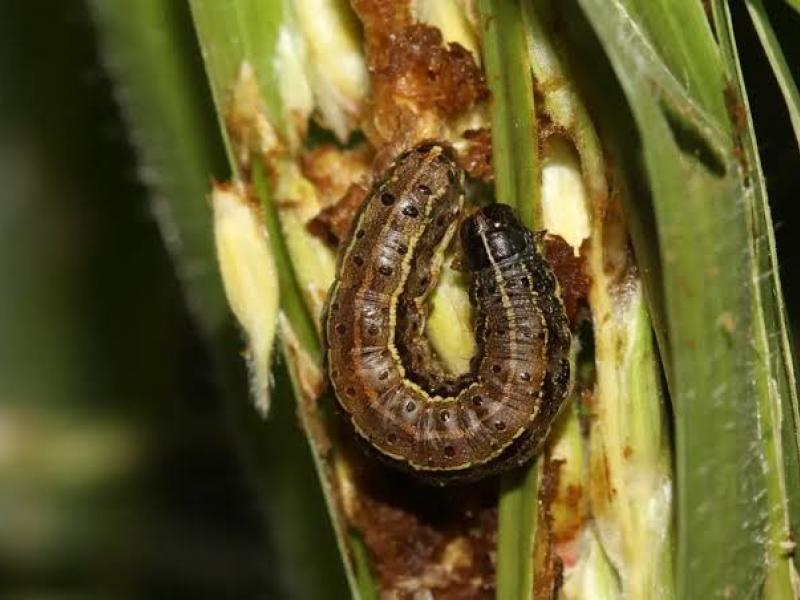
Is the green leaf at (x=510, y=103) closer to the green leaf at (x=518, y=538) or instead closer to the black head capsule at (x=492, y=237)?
the black head capsule at (x=492, y=237)

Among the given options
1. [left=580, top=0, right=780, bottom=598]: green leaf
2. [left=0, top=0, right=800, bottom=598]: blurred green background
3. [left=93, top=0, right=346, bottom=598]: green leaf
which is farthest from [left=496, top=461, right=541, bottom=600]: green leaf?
[left=0, top=0, right=800, bottom=598]: blurred green background

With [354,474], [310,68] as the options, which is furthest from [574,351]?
[310,68]

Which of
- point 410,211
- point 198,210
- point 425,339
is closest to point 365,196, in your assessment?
point 410,211

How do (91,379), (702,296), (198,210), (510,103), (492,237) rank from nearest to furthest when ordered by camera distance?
(702,296) < (510,103) < (492,237) < (198,210) < (91,379)

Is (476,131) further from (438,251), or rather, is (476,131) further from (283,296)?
(283,296)

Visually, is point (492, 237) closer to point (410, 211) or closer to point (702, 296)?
point (410, 211)

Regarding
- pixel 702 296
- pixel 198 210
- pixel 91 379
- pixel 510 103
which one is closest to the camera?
pixel 702 296

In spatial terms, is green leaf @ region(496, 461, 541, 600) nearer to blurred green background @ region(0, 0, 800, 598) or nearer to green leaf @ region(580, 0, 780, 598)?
green leaf @ region(580, 0, 780, 598)
